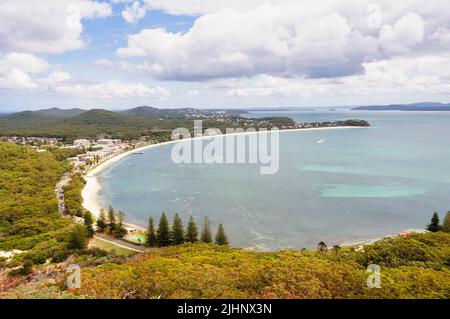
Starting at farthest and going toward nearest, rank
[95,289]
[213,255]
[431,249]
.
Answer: [213,255] < [431,249] < [95,289]

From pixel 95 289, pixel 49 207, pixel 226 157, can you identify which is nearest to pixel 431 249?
pixel 95 289

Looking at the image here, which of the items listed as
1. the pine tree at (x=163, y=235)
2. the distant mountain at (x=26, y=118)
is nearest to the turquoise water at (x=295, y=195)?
the pine tree at (x=163, y=235)

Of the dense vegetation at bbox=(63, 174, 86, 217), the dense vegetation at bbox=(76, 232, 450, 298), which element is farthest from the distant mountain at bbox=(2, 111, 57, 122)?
the dense vegetation at bbox=(76, 232, 450, 298)

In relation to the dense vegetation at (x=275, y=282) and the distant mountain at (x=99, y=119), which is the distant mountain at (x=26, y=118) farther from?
the dense vegetation at (x=275, y=282)

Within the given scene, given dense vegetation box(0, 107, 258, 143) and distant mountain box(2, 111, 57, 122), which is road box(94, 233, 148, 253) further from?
distant mountain box(2, 111, 57, 122)

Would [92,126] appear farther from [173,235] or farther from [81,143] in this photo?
[173,235]

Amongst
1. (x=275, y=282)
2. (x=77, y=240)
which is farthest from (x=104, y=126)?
(x=275, y=282)

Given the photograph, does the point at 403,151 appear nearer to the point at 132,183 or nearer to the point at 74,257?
the point at 132,183
